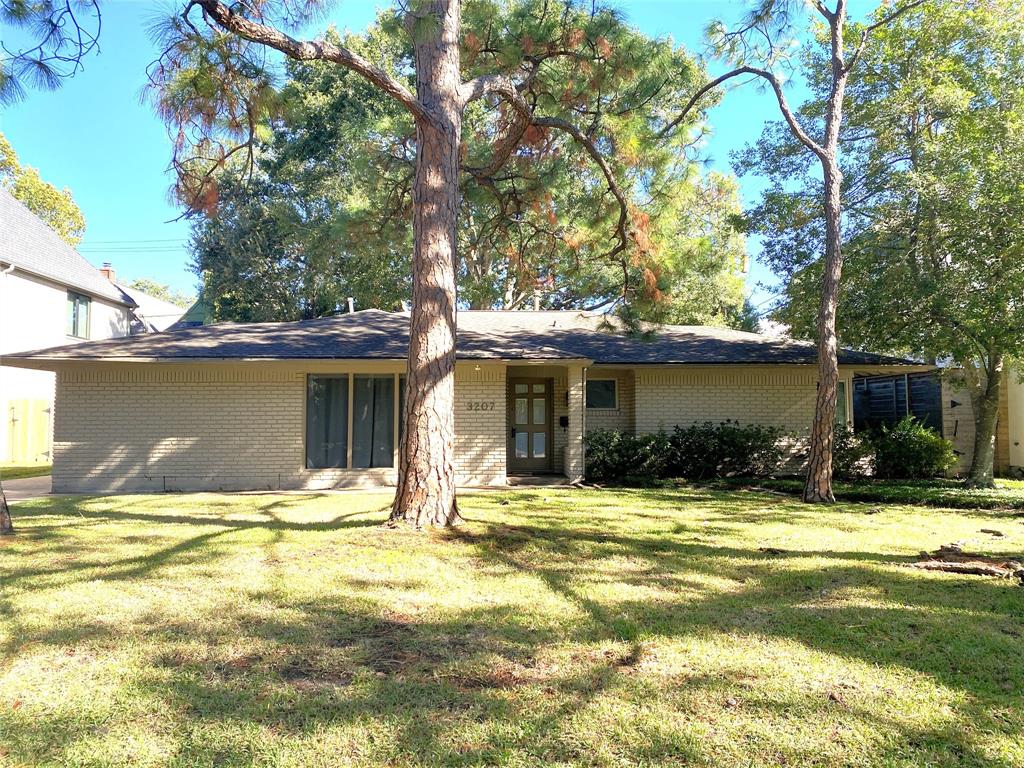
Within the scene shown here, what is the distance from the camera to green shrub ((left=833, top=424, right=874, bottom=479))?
43.3ft

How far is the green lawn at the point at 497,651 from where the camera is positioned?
2.72m

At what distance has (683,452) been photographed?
13328 mm

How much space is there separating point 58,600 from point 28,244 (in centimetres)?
1978

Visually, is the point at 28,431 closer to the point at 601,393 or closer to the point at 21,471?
the point at 21,471

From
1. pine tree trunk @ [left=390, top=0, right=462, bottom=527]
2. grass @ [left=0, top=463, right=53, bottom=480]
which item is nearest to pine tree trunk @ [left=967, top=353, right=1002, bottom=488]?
pine tree trunk @ [left=390, top=0, right=462, bottom=527]

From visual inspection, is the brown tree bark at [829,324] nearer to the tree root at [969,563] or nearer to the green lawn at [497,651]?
the green lawn at [497,651]

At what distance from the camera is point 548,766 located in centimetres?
254

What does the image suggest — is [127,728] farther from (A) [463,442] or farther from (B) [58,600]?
(A) [463,442]

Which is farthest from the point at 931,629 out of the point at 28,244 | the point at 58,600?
the point at 28,244

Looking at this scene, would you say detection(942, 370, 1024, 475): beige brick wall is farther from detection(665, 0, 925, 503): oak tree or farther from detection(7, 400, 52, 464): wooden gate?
detection(7, 400, 52, 464): wooden gate

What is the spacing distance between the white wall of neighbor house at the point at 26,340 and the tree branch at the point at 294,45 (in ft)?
53.2

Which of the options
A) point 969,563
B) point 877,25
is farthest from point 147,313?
point 969,563

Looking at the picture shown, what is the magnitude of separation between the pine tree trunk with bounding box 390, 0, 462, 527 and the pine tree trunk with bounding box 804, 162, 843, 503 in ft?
20.3

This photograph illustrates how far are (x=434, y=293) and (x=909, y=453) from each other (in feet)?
37.4
